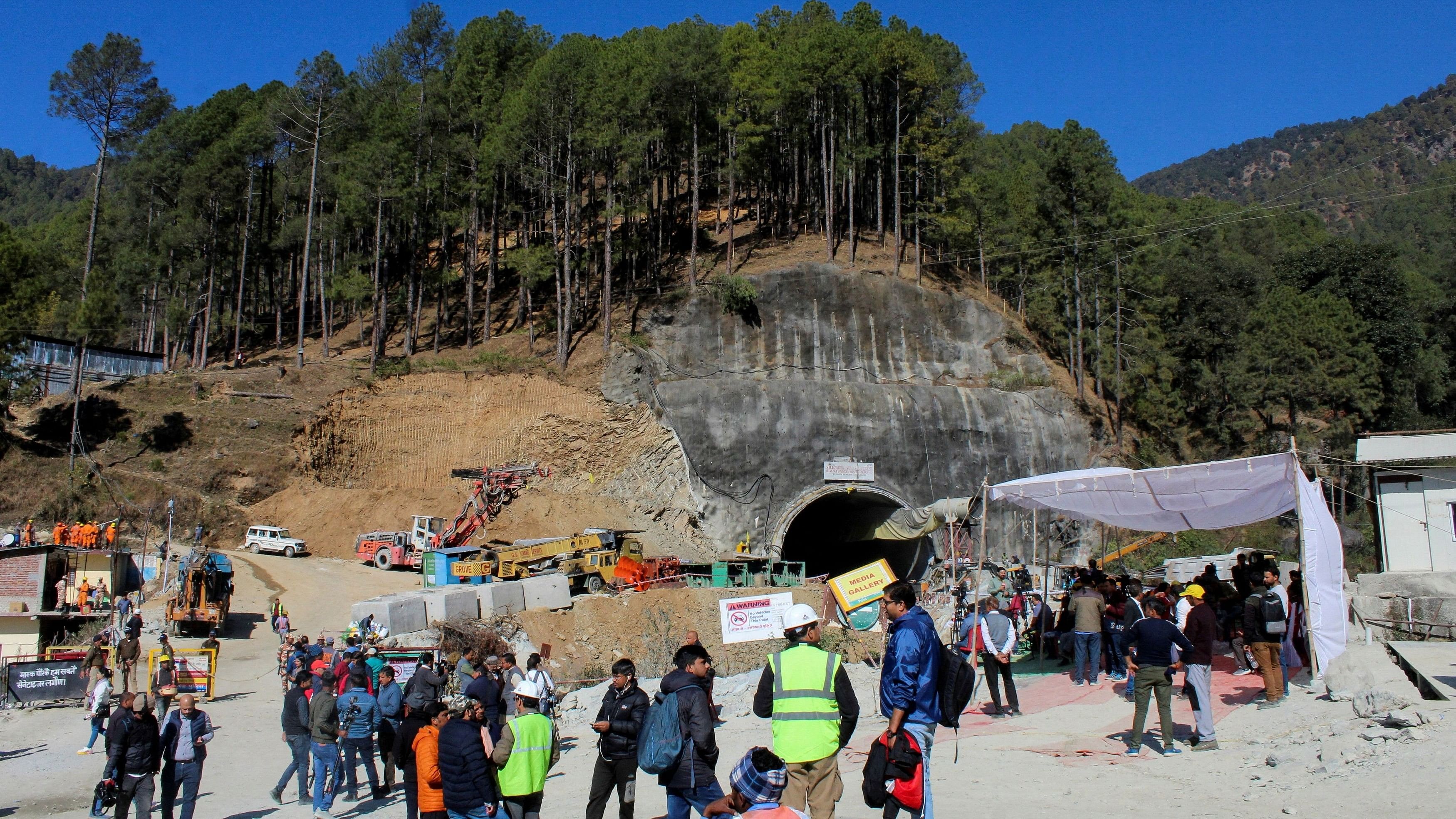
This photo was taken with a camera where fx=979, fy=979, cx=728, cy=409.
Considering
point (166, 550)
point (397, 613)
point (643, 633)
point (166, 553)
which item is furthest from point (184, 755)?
point (166, 550)

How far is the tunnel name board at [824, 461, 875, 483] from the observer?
37.5 m

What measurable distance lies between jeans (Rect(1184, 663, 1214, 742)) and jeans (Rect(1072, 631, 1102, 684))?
3564 mm

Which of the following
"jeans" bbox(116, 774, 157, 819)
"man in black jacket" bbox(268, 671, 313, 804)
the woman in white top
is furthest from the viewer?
the woman in white top

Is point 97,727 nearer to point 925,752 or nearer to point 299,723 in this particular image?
point 299,723

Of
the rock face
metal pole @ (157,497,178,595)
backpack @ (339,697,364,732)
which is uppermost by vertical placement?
the rock face

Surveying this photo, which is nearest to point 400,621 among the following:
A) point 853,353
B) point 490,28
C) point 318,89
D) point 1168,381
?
point 853,353

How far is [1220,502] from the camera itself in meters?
14.2

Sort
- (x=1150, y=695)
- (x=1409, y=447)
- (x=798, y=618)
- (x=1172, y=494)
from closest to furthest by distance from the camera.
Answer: (x=798, y=618) < (x=1150, y=695) < (x=1172, y=494) < (x=1409, y=447)

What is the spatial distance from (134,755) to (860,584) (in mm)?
11811

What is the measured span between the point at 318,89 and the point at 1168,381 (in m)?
41.9

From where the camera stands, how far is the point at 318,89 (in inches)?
1715

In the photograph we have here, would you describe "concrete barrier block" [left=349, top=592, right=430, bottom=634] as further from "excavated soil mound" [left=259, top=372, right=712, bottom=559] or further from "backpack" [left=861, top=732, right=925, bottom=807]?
→ "backpack" [left=861, top=732, right=925, bottom=807]

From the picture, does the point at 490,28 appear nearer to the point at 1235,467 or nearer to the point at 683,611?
the point at 683,611

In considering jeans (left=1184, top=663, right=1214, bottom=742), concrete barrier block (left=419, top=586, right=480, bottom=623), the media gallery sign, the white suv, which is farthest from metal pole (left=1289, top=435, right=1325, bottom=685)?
the white suv
